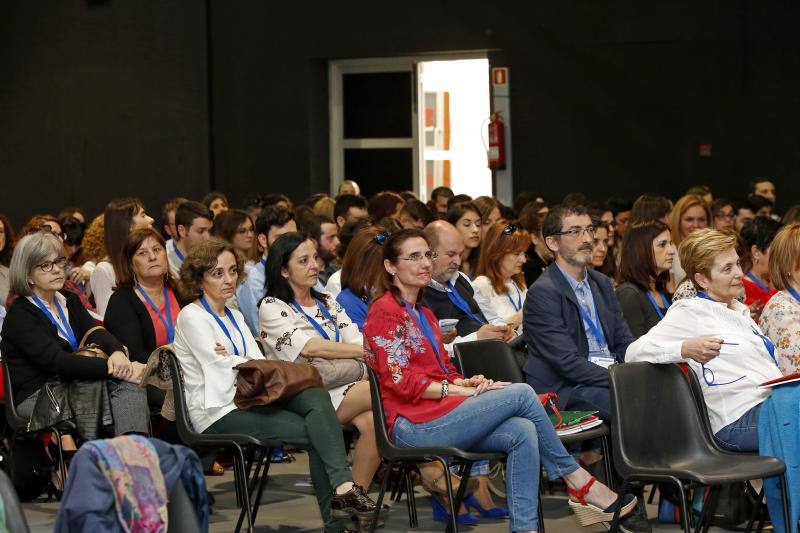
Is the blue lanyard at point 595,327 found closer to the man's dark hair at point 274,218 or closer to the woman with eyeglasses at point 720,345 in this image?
the woman with eyeglasses at point 720,345

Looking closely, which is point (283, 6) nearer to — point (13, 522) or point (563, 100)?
point (563, 100)

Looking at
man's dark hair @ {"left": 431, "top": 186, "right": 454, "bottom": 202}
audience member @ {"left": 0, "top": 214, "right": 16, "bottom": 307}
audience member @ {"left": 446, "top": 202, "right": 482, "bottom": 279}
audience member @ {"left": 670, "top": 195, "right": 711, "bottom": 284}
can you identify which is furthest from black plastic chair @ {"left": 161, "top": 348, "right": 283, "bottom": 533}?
man's dark hair @ {"left": 431, "top": 186, "right": 454, "bottom": 202}

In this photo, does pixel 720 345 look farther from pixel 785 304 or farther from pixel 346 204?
pixel 346 204

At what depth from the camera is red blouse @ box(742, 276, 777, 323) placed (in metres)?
5.97

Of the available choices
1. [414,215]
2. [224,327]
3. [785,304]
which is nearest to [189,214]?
[414,215]

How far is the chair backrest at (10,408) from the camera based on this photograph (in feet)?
17.7

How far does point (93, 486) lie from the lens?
2.99 meters

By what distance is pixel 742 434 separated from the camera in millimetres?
4531

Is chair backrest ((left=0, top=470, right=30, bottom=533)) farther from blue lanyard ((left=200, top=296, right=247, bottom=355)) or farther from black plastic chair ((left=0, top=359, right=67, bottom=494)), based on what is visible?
black plastic chair ((left=0, top=359, right=67, bottom=494))

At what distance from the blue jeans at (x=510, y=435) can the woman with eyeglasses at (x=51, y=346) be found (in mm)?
1391

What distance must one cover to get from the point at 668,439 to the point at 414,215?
3731 millimetres

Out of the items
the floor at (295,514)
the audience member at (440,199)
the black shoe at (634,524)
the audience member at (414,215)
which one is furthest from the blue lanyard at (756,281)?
the audience member at (440,199)

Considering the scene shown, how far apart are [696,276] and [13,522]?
2851 mm

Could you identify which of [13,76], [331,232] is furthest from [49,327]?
[13,76]
